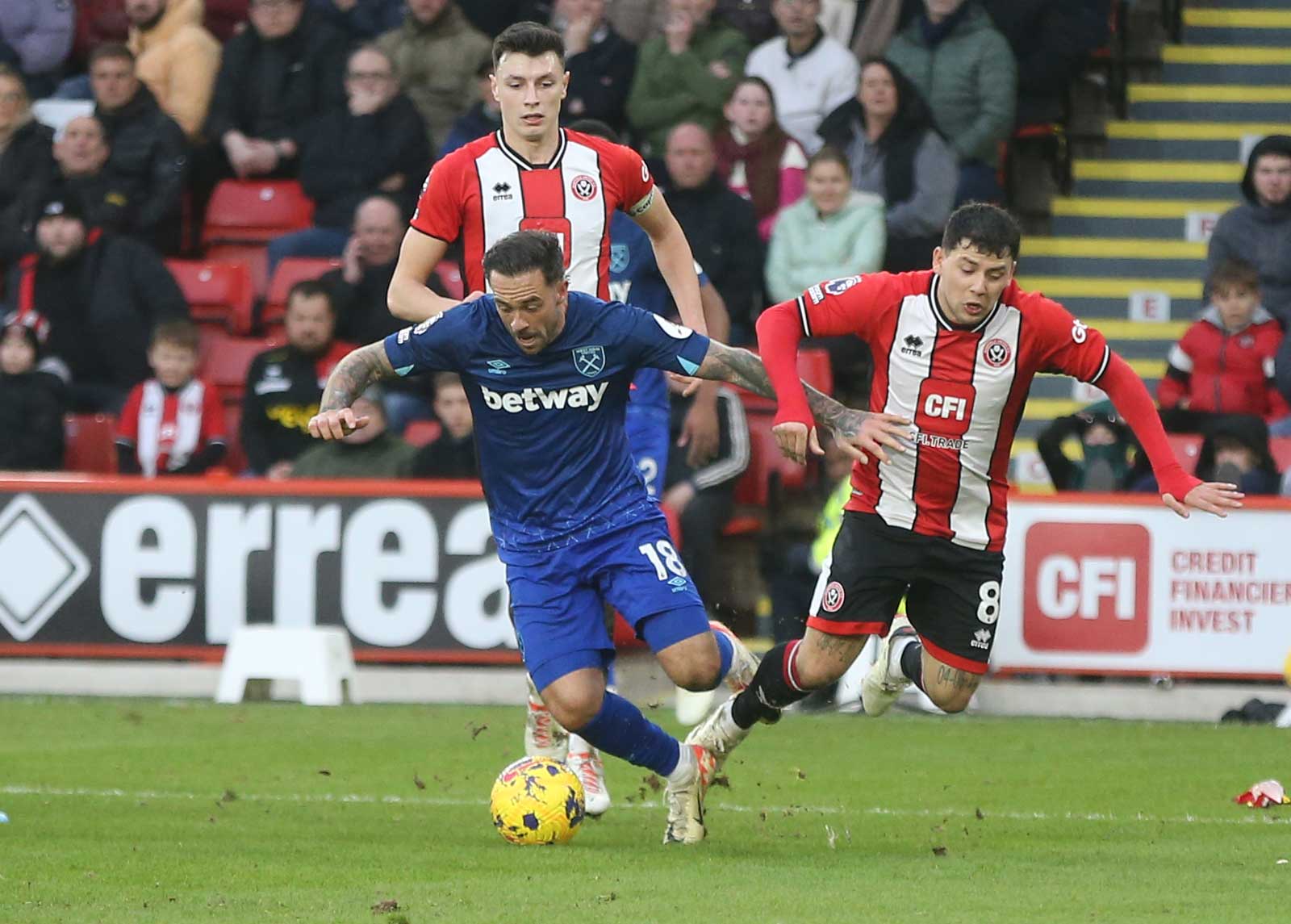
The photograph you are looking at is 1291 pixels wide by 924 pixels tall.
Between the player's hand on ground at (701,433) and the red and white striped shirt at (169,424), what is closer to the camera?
the player's hand on ground at (701,433)

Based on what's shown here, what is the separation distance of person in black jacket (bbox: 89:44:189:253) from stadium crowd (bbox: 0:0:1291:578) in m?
0.02

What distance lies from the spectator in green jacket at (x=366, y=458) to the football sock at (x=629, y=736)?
579 centimetres

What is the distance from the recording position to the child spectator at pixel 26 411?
13.6 metres

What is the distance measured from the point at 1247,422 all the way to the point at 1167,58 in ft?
17.8

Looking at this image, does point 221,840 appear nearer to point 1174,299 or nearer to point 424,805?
point 424,805

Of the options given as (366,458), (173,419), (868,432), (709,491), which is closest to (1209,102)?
(709,491)

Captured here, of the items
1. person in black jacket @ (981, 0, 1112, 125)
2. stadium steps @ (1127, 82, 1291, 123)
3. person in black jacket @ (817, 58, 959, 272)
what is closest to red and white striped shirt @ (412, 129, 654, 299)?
person in black jacket @ (817, 58, 959, 272)

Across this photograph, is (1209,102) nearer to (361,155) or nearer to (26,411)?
(361,155)

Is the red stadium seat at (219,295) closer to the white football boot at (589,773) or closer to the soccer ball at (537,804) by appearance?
the white football boot at (589,773)

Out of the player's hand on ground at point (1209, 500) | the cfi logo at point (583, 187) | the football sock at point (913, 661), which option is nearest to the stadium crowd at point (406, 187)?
the football sock at point (913, 661)

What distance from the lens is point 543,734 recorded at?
8211mm

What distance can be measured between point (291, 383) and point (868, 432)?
6.99 m

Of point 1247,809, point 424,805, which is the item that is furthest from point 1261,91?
point 424,805

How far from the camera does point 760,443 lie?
43.3 ft
